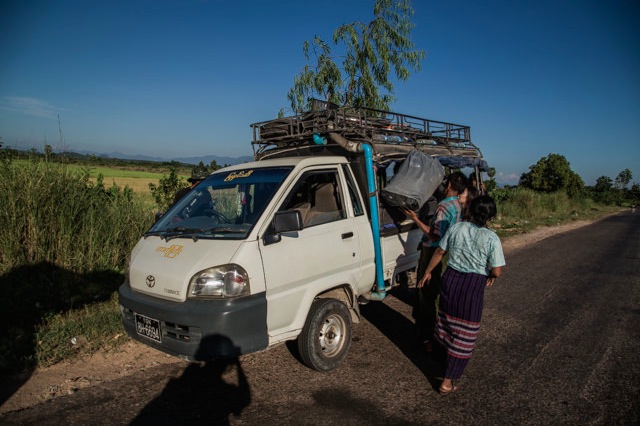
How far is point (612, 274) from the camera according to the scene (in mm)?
8102

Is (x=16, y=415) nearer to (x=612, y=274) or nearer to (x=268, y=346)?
(x=268, y=346)

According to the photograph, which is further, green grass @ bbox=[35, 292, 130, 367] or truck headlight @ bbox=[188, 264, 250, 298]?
green grass @ bbox=[35, 292, 130, 367]

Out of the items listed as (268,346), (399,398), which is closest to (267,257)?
(268,346)

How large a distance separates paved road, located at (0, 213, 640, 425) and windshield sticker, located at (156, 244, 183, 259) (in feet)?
4.12

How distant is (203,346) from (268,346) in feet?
1.76

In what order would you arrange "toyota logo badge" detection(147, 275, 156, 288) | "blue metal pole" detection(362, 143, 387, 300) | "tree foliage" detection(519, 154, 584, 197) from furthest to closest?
"tree foliage" detection(519, 154, 584, 197)
"blue metal pole" detection(362, 143, 387, 300)
"toyota logo badge" detection(147, 275, 156, 288)

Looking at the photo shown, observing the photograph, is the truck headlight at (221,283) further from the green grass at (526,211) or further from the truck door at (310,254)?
the green grass at (526,211)

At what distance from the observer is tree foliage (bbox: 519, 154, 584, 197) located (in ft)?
121

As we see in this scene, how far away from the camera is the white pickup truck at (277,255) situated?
3.10 m

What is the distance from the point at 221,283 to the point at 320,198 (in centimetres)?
172

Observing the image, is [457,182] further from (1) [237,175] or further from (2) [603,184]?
(2) [603,184]

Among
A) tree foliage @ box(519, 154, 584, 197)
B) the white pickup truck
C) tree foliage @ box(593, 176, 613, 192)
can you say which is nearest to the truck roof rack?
the white pickup truck

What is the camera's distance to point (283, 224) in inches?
129

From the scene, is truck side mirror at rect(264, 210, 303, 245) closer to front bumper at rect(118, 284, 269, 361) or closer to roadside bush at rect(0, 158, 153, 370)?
front bumper at rect(118, 284, 269, 361)
